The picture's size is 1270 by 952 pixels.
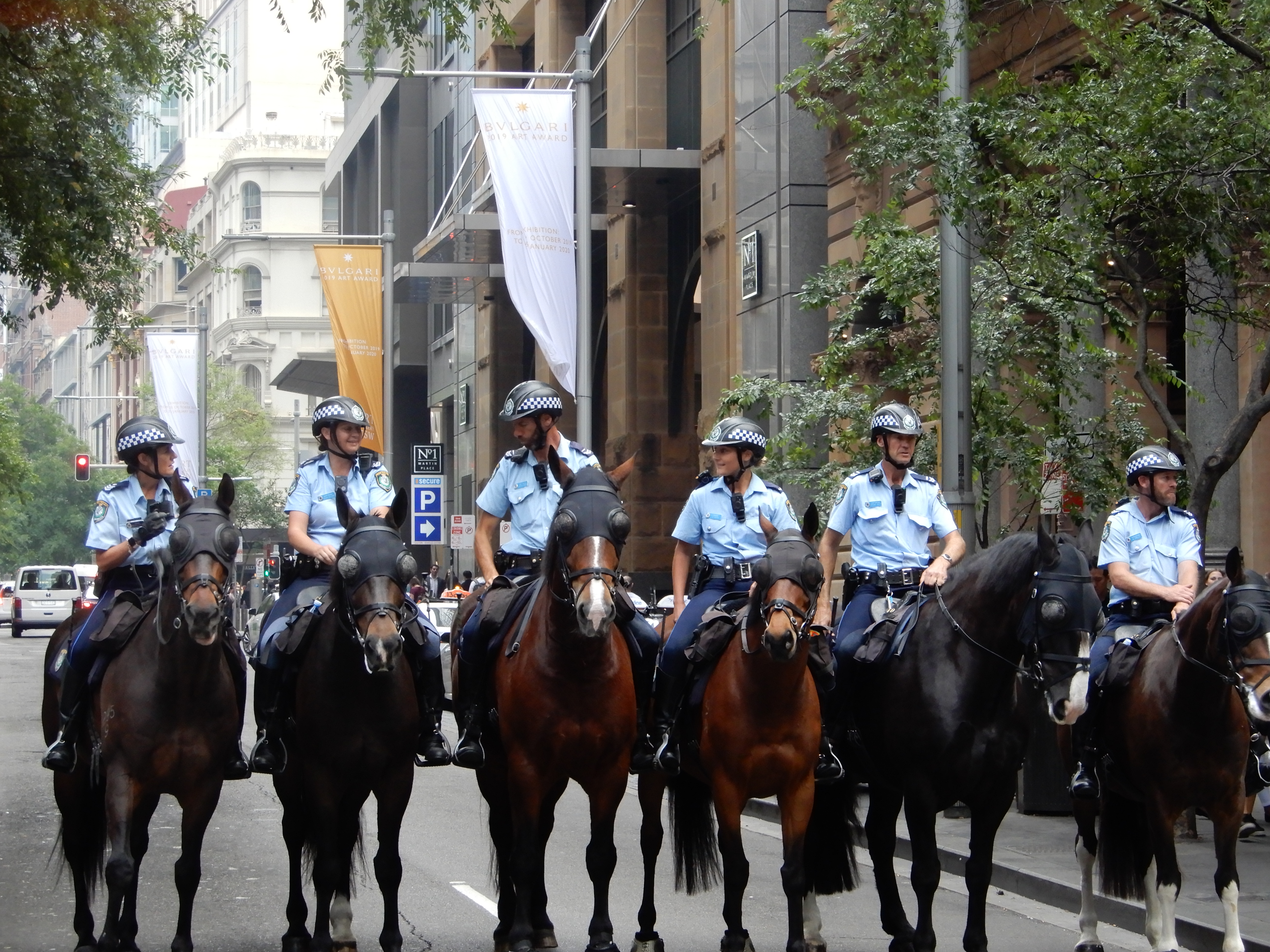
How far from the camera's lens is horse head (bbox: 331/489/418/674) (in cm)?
839

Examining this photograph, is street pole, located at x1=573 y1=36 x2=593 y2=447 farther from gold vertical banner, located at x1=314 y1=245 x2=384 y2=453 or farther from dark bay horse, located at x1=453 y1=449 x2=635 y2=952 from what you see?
Answer: dark bay horse, located at x1=453 y1=449 x2=635 y2=952

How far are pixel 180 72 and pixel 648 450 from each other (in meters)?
19.4

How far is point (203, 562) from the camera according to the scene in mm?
8492

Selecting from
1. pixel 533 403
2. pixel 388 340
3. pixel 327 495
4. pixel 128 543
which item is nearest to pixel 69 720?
pixel 128 543

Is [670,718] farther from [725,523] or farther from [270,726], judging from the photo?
[270,726]

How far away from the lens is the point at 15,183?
1664 cm

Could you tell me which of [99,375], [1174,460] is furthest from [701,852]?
[99,375]

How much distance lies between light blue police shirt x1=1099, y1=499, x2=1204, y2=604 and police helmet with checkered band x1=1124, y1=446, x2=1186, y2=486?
0.76ft

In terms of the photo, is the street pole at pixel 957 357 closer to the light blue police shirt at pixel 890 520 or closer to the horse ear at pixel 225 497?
the light blue police shirt at pixel 890 520

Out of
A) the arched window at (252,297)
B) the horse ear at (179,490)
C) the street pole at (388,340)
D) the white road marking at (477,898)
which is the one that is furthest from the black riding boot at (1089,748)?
the arched window at (252,297)

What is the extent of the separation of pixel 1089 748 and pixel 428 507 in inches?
884

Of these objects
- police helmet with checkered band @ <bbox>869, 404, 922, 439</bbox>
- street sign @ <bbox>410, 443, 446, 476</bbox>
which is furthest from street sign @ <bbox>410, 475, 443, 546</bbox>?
police helmet with checkered band @ <bbox>869, 404, 922, 439</bbox>

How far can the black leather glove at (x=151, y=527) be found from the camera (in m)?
9.38

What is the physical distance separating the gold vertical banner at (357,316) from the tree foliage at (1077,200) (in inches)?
807
